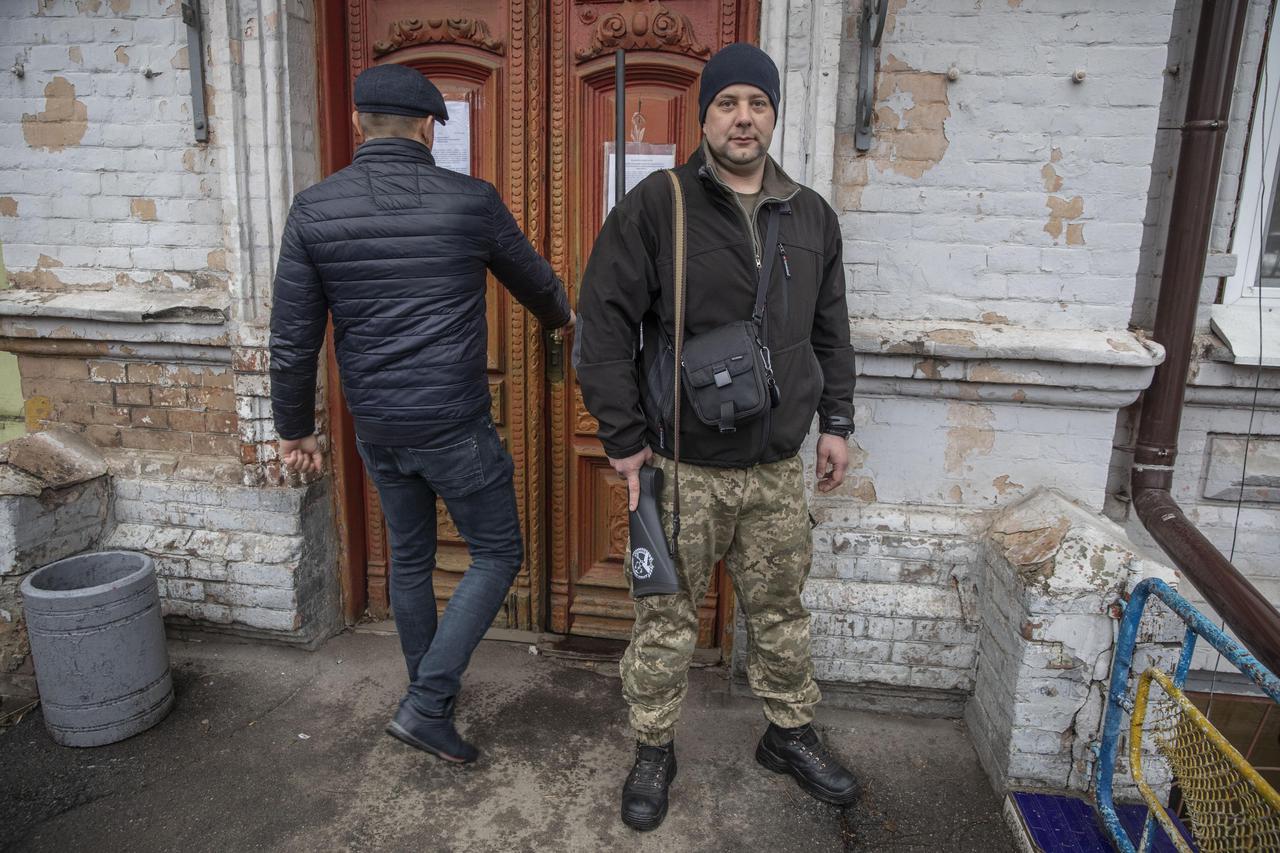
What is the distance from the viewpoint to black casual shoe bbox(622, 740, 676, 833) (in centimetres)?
250

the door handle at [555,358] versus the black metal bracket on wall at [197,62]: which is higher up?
the black metal bracket on wall at [197,62]

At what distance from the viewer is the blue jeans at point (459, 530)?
261cm

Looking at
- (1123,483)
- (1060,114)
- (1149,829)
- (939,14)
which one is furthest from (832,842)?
(939,14)

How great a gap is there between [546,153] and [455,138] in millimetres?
361

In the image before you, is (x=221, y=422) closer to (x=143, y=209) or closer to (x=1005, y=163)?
(x=143, y=209)

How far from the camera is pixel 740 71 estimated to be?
2.24 meters

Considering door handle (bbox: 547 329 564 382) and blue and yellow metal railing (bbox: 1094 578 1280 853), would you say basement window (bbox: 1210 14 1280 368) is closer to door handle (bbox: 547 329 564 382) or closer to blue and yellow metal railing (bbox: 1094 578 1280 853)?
blue and yellow metal railing (bbox: 1094 578 1280 853)

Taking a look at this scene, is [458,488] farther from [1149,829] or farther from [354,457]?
[1149,829]

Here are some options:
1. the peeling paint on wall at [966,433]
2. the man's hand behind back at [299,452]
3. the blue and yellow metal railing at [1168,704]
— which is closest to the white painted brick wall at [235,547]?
the man's hand behind back at [299,452]

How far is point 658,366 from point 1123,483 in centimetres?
195

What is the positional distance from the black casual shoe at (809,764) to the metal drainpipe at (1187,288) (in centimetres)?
124

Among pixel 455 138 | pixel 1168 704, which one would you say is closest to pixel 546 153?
pixel 455 138

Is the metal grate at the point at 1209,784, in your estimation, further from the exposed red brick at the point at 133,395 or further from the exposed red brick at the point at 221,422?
the exposed red brick at the point at 133,395

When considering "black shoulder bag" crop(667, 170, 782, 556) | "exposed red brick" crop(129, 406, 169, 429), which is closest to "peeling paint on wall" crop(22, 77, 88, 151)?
"exposed red brick" crop(129, 406, 169, 429)
